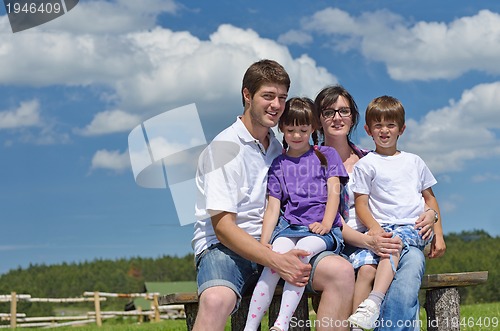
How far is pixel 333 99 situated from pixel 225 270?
1333mm

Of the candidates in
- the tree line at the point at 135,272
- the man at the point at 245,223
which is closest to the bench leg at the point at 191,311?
the man at the point at 245,223

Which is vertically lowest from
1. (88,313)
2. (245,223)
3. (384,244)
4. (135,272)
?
(384,244)

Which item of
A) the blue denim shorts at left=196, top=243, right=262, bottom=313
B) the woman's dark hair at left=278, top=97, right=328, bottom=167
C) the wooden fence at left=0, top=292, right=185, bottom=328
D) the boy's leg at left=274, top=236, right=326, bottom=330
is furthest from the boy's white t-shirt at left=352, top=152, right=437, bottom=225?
the wooden fence at left=0, top=292, right=185, bottom=328

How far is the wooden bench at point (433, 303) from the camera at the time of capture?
4.43 metres

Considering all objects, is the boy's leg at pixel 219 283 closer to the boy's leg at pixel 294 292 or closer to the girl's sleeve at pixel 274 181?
the boy's leg at pixel 294 292

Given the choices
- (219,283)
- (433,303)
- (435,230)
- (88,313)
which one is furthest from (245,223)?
(88,313)

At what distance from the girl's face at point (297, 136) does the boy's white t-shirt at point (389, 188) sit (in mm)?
428

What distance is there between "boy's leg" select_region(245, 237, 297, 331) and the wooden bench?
377mm

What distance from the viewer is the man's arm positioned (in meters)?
3.79

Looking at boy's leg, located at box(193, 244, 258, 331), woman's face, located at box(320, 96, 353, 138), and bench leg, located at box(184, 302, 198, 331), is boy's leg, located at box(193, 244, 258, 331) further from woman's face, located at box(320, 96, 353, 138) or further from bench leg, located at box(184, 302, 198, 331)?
woman's face, located at box(320, 96, 353, 138)

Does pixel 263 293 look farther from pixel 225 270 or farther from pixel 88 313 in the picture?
pixel 88 313

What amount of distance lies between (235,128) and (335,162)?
63 centimetres

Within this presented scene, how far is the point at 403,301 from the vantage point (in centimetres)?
402

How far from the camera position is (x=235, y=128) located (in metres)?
4.23
